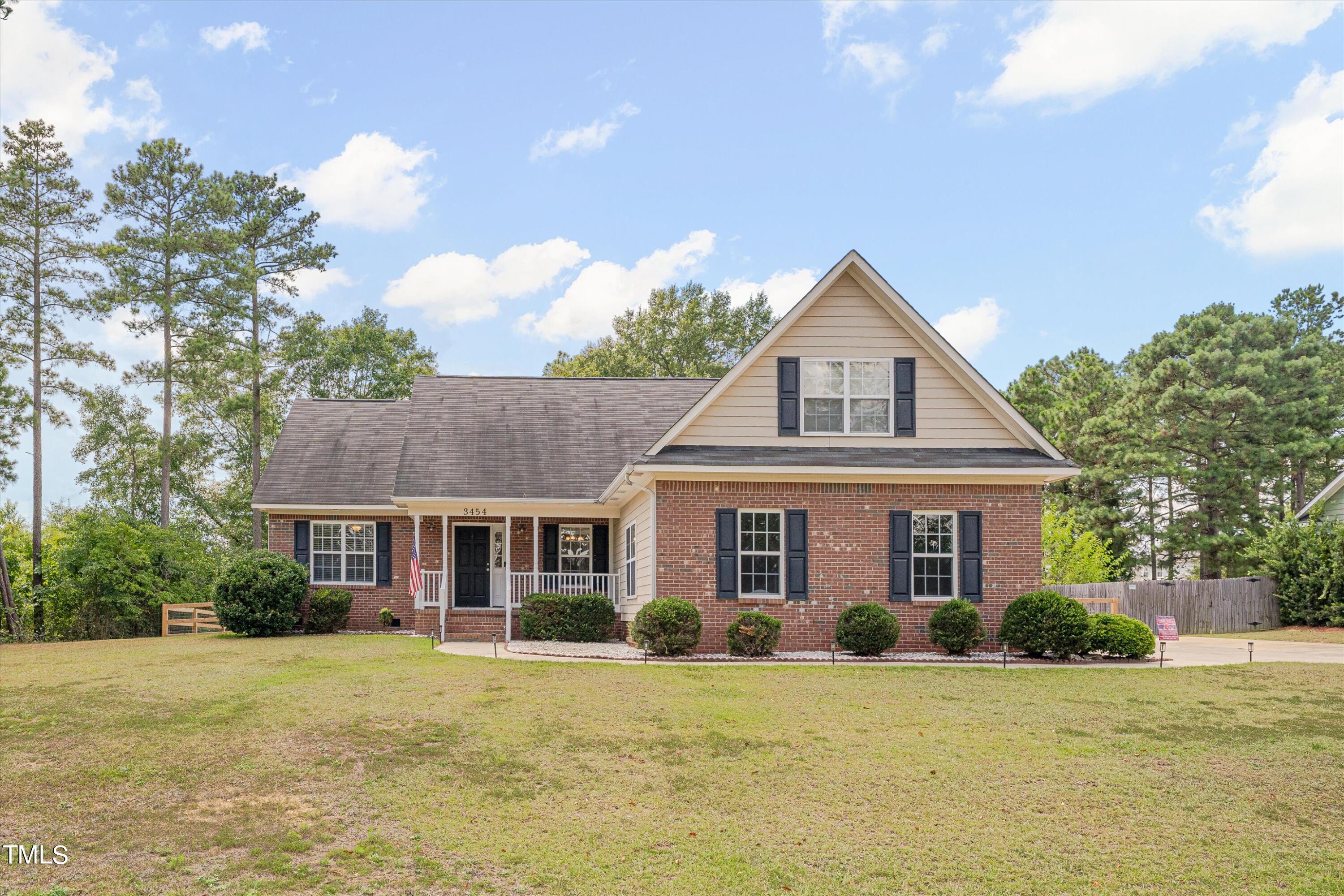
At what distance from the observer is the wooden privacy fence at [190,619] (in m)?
24.6

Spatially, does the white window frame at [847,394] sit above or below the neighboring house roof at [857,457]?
above

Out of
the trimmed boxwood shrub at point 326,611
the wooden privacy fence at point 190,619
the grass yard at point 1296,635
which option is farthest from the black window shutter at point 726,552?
the grass yard at point 1296,635

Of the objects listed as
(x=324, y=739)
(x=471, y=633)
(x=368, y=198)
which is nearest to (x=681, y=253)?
(x=368, y=198)

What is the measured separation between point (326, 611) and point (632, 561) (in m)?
8.14

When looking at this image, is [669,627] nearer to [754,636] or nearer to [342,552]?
[754,636]

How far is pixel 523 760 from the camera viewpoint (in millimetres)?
9250

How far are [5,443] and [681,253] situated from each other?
30.7 m

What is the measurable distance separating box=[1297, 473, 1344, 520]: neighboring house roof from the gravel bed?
67.0ft

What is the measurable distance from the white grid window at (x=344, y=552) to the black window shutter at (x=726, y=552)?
10.9 meters

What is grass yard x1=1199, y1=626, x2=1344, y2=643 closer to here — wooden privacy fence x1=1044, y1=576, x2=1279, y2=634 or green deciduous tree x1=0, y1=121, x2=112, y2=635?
wooden privacy fence x1=1044, y1=576, x2=1279, y2=634

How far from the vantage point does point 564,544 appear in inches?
890

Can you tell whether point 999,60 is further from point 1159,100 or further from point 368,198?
point 368,198

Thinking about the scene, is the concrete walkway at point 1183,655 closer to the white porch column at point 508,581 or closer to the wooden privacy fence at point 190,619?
the white porch column at point 508,581

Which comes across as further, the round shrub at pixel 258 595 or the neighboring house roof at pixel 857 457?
the round shrub at pixel 258 595
